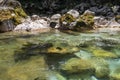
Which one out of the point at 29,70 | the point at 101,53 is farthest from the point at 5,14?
the point at 29,70

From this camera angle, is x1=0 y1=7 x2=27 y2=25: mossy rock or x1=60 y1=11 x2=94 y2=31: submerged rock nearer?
x1=60 y1=11 x2=94 y2=31: submerged rock

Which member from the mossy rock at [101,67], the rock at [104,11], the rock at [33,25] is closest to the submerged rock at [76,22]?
the rock at [33,25]

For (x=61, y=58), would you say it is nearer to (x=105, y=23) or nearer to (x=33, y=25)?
(x=33, y=25)

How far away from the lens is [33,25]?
25453mm

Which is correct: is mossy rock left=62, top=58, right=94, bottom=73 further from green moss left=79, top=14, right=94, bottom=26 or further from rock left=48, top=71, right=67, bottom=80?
green moss left=79, top=14, right=94, bottom=26

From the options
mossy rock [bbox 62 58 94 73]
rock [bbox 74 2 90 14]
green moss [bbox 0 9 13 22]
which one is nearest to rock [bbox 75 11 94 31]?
green moss [bbox 0 9 13 22]

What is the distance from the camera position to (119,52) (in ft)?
48.4

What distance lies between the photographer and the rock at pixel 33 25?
24759 millimetres

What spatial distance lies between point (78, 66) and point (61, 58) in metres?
1.88

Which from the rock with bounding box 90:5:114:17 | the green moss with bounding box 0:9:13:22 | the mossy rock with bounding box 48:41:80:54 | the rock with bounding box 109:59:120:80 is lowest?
the rock with bounding box 109:59:120:80

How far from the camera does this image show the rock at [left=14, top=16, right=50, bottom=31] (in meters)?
24.8

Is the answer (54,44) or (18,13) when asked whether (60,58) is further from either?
(18,13)

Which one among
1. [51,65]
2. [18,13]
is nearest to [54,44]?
[51,65]

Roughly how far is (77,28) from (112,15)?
20.0ft
